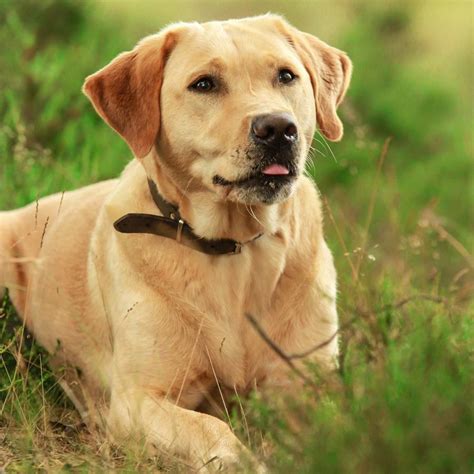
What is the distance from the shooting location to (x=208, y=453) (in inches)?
153

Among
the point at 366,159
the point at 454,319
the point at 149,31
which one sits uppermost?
the point at 454,319

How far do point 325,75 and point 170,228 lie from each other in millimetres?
997

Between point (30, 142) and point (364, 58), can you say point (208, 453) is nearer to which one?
point (30, 142)

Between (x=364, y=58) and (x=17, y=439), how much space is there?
1005cm

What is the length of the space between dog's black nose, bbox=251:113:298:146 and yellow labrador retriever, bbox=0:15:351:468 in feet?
0.13

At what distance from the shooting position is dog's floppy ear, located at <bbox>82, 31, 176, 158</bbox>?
4426 mm

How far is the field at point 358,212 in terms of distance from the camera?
9.81 feet

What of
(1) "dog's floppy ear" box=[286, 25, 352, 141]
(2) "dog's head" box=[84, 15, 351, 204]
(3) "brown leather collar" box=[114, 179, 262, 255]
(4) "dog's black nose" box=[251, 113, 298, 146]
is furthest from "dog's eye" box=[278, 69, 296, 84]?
(3) "brown leather collar" box=[114, 179, 262, 255]

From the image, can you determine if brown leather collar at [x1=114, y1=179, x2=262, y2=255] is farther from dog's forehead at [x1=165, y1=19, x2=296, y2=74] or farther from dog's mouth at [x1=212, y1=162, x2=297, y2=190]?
dog's forehead at [x1=165, y1=19, x2=296, y2=74]

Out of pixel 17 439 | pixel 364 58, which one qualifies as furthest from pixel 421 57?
pixel 17 439

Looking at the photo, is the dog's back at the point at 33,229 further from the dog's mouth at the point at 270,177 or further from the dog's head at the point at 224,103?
the dog's mouth at the point at 270,177

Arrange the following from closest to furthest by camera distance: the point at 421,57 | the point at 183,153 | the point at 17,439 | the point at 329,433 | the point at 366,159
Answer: the point at 329,433
the point at 17,439
the point at 183,153
the point at 366,159
the point at 421,57

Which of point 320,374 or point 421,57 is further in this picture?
point 421,57

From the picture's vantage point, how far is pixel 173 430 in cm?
403
